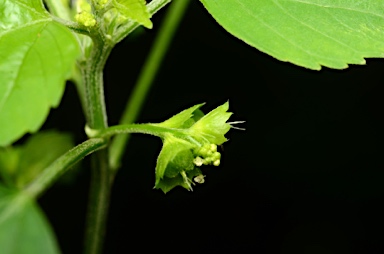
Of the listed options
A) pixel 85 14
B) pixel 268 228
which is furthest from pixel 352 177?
pixel 85 14

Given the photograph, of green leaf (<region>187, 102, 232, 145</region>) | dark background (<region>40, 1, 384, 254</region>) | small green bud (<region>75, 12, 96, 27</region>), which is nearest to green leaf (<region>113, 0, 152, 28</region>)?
small green bud (<region>75, 12, 96, 27</region>)

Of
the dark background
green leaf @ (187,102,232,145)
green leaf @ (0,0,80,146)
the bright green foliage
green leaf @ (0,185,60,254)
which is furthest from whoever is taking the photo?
the dark background

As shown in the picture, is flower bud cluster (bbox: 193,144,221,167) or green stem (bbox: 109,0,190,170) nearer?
flower bud cluster (bbox: 193,144,221,167)

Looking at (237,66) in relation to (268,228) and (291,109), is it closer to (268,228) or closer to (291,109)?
(291,109)

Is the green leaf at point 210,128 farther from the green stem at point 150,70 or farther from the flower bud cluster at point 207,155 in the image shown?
the green stem at point 150,70

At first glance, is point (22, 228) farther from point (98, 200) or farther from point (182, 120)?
point (182, 120)

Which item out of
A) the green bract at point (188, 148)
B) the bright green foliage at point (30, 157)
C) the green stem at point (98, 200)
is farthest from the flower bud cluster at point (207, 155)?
the bright green foliage at point (30, 157)

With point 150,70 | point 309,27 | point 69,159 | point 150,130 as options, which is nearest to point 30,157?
point 150,70

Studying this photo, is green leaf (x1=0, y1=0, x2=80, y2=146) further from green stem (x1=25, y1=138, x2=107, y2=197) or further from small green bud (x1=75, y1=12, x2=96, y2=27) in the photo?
green stem (x1=25, y1=138, x2=107, y2=197)
